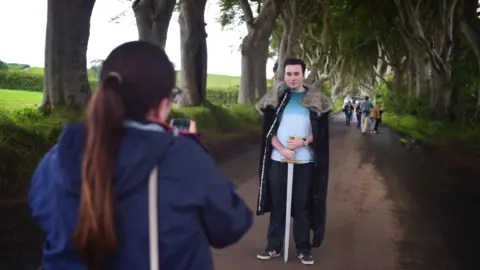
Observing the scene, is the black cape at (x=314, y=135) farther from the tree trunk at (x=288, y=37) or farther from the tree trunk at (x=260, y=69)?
the tree trunk at (x=288, y=37)

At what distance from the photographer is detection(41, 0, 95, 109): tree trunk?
12516mm

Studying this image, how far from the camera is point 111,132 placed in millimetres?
2119

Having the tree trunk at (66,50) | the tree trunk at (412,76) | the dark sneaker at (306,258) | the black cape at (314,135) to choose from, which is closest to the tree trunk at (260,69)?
the tree trunk at (66,50)

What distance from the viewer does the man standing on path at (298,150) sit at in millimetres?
5961

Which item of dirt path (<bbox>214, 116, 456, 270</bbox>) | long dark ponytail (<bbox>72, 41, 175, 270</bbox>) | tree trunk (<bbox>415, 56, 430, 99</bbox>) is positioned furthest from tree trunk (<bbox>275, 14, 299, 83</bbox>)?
long dark ponytail (<bbox>72, 41, 175, 270</bbox>)

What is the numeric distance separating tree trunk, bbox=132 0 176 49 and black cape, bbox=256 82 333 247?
10144 mm

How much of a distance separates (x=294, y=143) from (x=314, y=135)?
0.22 meters

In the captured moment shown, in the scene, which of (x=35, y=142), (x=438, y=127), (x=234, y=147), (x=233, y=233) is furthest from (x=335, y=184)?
(x=438, y=127)

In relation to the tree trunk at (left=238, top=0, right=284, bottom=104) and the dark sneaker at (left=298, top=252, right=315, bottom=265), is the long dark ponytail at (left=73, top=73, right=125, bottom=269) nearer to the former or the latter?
the dark sneaker at (left=298, top=252, right=315, bottom=265)

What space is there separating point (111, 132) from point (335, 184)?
33.5 ft

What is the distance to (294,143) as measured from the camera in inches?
232

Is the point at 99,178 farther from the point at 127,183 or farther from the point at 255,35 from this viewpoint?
the point at 255,35

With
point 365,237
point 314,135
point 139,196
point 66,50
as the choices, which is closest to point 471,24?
point 66,50

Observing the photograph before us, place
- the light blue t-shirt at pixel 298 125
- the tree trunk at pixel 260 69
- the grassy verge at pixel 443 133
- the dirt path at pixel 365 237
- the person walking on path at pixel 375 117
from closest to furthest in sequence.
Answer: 1. the light blue t-shirt at pixel 298 125
2. the dirt path at pixel 365 237
3. the grassy verge at pixel 443 133
4. the tree trunk at pixel 260 69
5. the person walking on path at pixel 375 117
